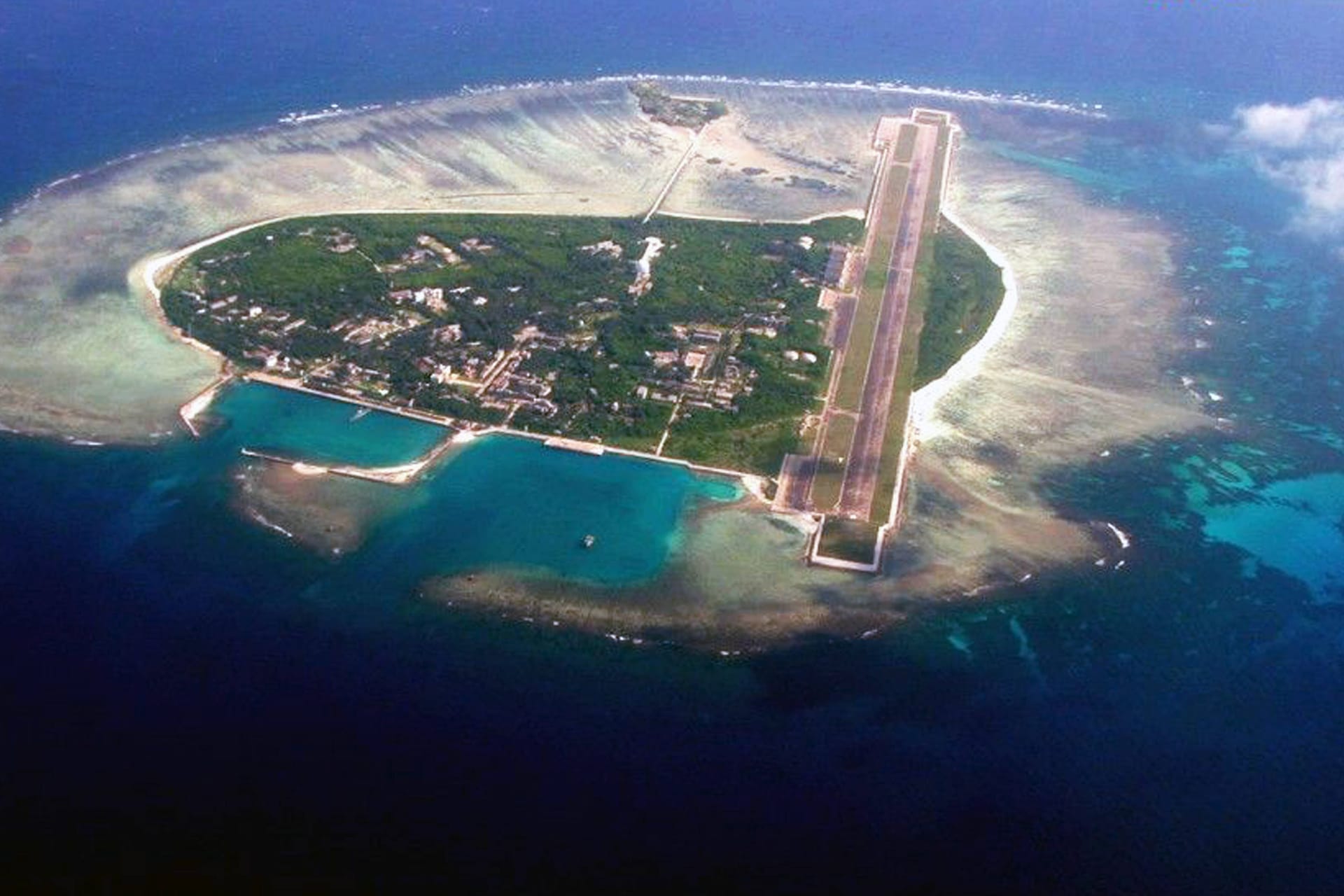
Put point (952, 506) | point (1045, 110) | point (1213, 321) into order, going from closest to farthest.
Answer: point (952, 506)
point (1213, 321)
point (1045, 110)

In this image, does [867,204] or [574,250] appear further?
[867,204]

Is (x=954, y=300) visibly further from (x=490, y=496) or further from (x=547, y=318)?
(x=490, y=496)

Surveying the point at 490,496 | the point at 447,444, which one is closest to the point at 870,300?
the point at 447,444

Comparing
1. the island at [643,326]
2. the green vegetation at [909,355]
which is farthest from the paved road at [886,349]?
the green vegetation at [909,355]

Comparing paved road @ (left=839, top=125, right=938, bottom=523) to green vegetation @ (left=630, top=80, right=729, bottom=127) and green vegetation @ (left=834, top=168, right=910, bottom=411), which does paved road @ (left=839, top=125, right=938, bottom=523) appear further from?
green vegetation @ (left=630, top=80, right=729, bottom=127)

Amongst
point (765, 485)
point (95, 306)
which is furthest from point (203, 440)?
point (765, 485)

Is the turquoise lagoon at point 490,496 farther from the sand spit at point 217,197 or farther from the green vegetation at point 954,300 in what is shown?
the green vegetation at point 954,300

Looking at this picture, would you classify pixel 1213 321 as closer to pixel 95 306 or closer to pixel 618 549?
pixel 618 549
